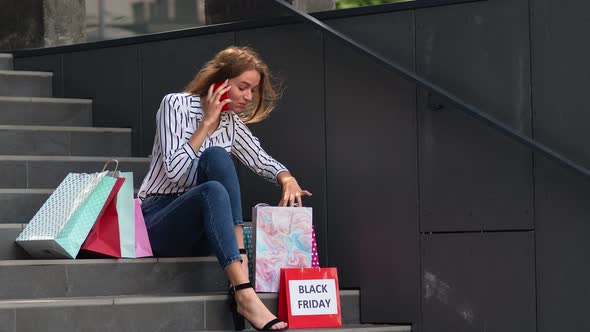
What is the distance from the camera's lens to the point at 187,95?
5.65m

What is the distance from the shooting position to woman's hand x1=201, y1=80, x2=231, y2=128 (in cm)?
544

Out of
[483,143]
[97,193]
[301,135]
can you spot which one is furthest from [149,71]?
[483,143]

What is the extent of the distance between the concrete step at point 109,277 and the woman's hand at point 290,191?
442mm

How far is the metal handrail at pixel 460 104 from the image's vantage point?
5.07 metres

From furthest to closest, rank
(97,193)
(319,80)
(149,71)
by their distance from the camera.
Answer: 1. (149,71)
2. (319,80)
3. (97,193)

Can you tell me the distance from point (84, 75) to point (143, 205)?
1.96 m

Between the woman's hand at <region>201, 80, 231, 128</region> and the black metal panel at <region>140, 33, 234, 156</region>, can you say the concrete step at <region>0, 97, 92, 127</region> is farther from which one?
the woman's hand at <region>201, 80, 231, 128</region>

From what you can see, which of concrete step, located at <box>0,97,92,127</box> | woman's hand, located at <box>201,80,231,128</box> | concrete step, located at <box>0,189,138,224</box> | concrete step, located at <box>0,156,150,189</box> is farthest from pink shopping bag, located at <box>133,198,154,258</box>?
concrete step, located at <box>0,97,92,127</box>

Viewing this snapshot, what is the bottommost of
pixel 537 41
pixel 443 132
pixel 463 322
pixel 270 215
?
pixel 463 322

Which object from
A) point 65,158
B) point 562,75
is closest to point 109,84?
point 65,158

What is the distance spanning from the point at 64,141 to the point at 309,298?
7.45 feet

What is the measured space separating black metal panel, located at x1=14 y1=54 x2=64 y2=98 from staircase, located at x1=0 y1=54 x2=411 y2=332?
1.96 feet

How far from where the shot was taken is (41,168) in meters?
6.51

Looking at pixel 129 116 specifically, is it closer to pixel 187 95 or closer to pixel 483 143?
pixel 187 95
